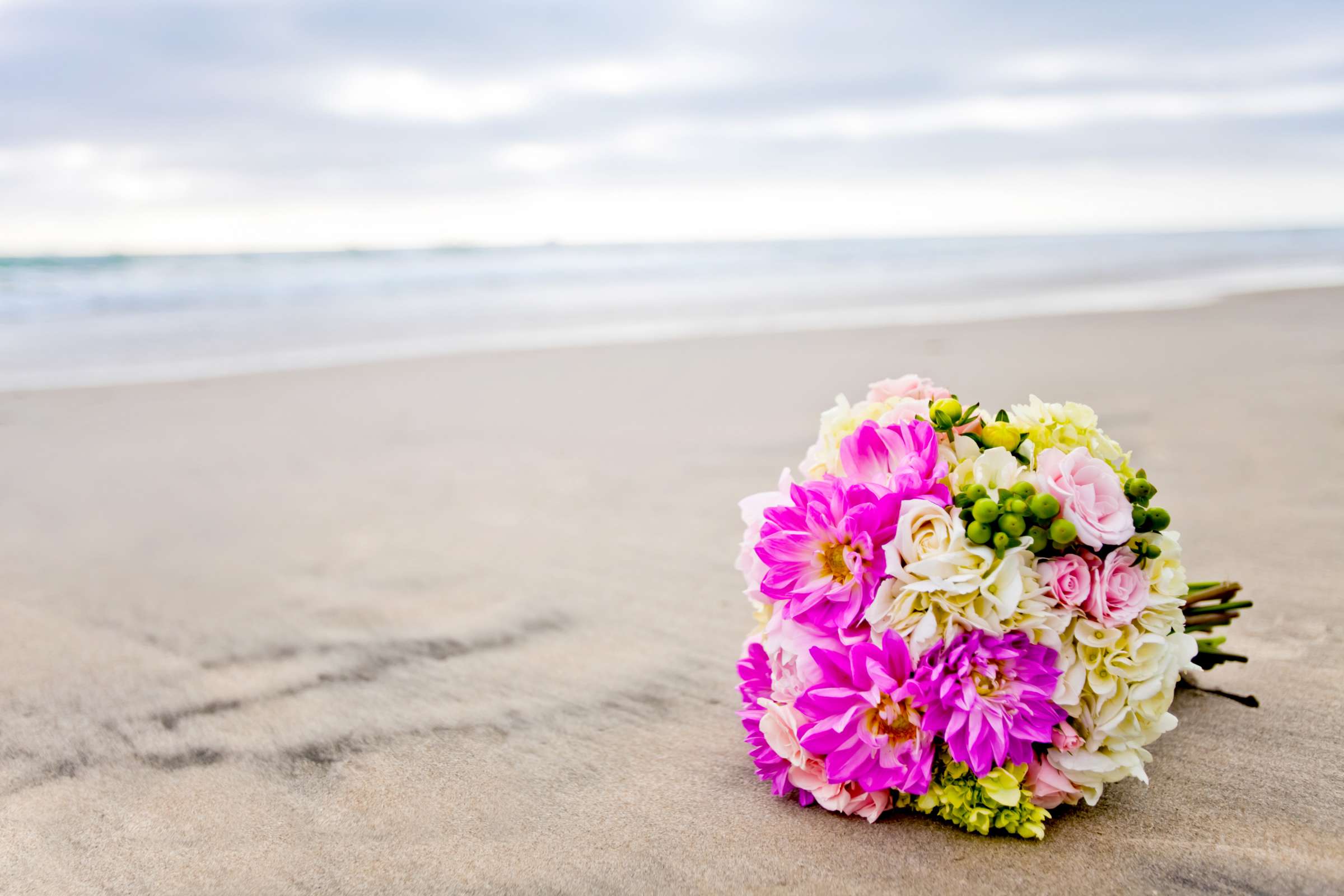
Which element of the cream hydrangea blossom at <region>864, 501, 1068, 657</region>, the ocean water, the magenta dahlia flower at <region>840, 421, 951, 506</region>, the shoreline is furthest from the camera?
the ocean water

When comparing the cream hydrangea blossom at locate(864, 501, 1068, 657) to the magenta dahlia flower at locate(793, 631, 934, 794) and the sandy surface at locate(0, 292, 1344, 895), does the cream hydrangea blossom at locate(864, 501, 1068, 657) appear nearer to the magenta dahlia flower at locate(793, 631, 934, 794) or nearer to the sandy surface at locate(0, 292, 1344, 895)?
the magenta dahlia flower at locate(793, 631, 934, 794)

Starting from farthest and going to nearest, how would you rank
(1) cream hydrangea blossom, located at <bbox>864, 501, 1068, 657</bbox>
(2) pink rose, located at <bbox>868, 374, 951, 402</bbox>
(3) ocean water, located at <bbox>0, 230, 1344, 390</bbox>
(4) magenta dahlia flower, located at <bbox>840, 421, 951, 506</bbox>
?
(3) ocean water, located at <bbox>0, 230, 1344, 390</bbox>
(2) pink rose, located at <bbox>868, 374, 951, 402</bbox>
(4) magenta dahlia flower, located at <bbox>840, 421, 951, 506</bbox>
(1) cream hydrangea blossom, located at <bbox>864, 501, 1068, 657</bbox>

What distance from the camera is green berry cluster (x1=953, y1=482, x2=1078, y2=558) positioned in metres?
1.46

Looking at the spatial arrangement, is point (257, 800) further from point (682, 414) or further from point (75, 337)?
point (75, 337)

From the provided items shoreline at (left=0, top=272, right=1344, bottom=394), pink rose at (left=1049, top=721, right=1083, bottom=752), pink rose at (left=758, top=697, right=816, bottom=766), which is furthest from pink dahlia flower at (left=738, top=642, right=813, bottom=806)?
shoreline at (left=0, top=272, right=1344, bottom=394)

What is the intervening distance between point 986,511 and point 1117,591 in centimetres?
24

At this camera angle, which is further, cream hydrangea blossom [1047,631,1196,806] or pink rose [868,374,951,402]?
pink rose [868,374,951,402]

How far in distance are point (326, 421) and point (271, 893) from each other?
4563mm

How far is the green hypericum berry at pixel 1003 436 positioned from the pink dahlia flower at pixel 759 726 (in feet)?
1.70

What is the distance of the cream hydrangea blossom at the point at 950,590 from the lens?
56.9 inches

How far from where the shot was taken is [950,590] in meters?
1.44

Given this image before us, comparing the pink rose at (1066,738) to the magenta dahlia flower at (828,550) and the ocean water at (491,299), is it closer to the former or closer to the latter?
the magenta dahlia flower at (828,550)

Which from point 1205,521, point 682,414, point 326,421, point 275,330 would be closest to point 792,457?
point 682,414

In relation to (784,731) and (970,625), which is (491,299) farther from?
(970,625)
